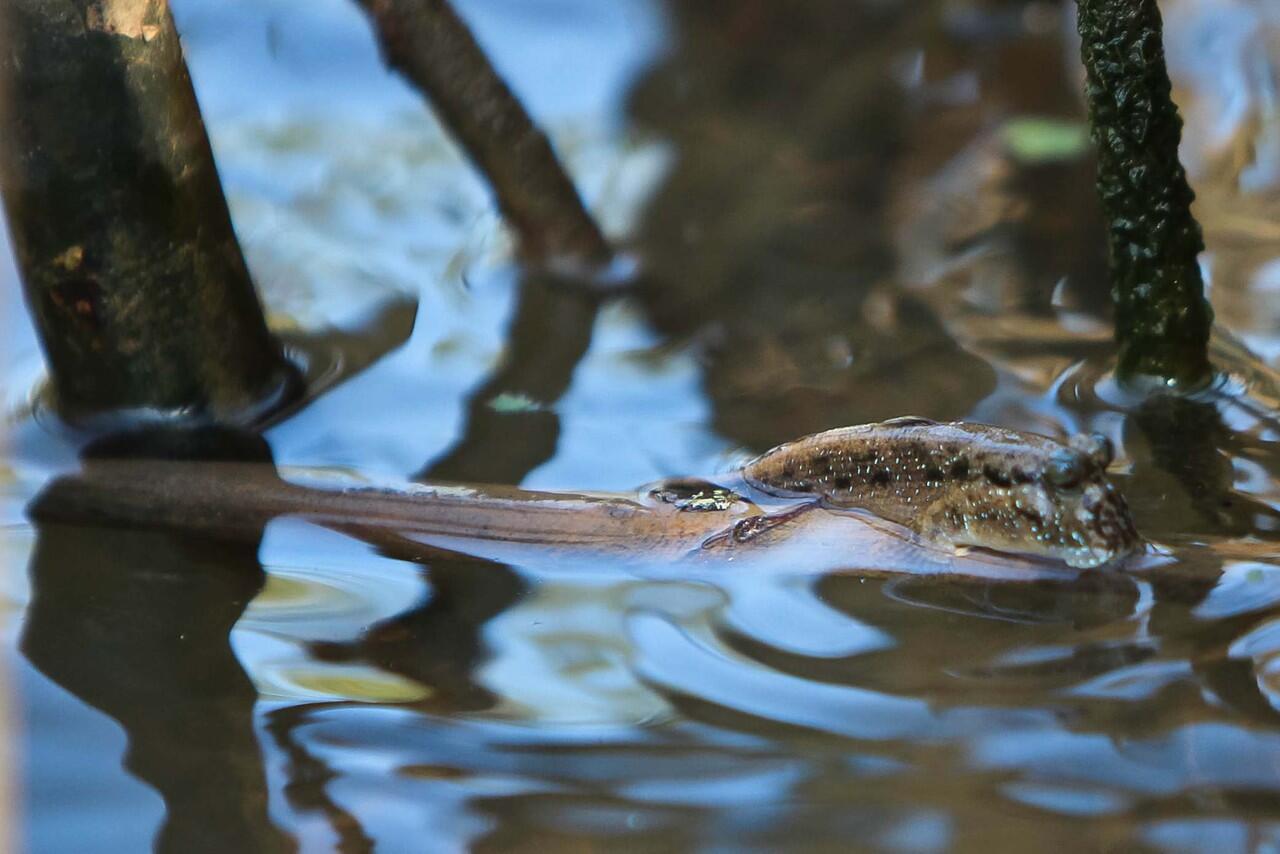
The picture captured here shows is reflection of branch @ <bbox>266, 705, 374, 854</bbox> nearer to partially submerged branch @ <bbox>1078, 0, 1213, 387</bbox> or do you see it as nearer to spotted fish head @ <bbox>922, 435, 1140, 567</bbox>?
spotted fish head @ <bbox>922, 435, 1140, 567</bbox>

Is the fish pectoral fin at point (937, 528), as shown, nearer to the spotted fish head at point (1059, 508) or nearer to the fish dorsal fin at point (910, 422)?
the spotted fish head at point (1059, 508)

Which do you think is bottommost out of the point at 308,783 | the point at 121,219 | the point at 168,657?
the point at 308,783

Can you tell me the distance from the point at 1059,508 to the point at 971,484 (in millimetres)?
156

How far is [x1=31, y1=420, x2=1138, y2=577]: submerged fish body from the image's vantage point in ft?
6.82

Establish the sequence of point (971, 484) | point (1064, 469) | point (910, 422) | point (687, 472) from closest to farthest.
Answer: point (1064, 469)
point (971, 484)
point (910, 422)
point (687, 472)

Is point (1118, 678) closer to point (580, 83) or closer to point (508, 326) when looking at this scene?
point (508, 326)

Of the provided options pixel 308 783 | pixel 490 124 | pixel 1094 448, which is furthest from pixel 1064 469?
pixel 490 124

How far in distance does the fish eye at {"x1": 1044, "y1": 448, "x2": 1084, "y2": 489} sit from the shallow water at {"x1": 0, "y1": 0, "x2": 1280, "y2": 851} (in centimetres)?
18

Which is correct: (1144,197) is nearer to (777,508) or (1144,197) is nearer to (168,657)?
(777,508)

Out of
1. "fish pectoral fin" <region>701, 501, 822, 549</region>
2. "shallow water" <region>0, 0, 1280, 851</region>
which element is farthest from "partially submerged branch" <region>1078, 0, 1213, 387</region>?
"fish pectoral fin" <region>701, 501, 822, 549</region>

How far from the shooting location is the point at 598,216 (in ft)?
12.4

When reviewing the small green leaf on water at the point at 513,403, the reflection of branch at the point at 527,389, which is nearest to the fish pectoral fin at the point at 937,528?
the reflection of branch at the point at 527,389

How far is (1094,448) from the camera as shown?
2.05m

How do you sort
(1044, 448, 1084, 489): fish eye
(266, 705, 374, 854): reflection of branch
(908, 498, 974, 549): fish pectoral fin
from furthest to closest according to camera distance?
(908, 498, 974, 549): fish pectoral fin, (1044, 448, 1084, 489): fish eye, (266, 705, 374, 854): reflection of branch
